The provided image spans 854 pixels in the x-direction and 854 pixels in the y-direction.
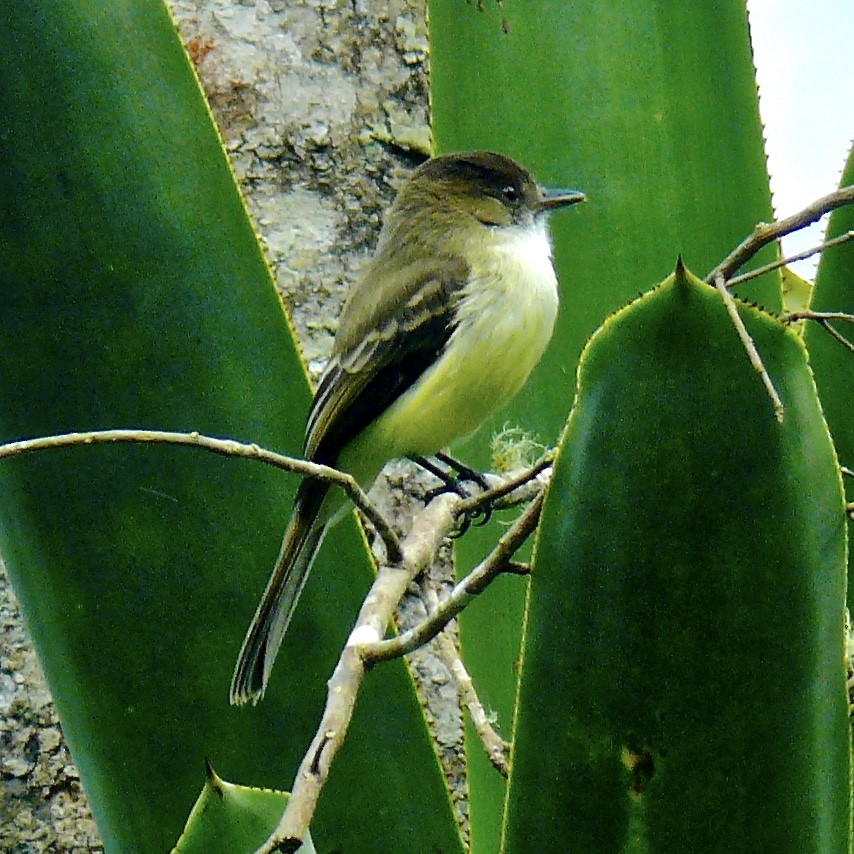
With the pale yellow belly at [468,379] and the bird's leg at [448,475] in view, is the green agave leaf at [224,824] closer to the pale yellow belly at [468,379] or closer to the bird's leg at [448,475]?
the bird's leg at [448,475]

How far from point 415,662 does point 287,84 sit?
1.22 m

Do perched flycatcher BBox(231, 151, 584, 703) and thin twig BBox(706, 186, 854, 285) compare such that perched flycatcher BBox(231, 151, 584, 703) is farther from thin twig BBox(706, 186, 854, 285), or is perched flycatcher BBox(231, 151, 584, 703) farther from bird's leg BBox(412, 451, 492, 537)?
thin twig BBox(706, 186, 854, 285)

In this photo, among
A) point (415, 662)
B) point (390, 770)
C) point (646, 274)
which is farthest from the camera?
point (415, 662)

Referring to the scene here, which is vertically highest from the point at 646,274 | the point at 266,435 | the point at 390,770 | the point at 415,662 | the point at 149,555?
the point at 646,274

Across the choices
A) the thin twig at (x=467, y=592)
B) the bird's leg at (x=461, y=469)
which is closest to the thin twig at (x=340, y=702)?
the thin twig at (x=467, y=592)

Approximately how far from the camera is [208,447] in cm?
109

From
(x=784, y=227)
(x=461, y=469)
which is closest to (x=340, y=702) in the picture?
(x=784, y=227)

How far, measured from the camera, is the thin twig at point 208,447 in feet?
3.43

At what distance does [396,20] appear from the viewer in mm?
2867

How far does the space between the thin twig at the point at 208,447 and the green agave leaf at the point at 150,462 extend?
0.24 m

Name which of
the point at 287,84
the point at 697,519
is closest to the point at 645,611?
the point at 697,519

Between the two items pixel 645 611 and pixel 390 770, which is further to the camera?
pixel 390 770

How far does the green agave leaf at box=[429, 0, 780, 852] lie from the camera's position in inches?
68.4

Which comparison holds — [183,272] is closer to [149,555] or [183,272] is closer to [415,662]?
[149,555]
